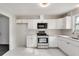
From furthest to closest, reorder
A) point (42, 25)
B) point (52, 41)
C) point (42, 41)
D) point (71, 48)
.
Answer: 1. point (42, 25)
2. point (52, 41)
3. point (42, 41)
4. point (71, 48)

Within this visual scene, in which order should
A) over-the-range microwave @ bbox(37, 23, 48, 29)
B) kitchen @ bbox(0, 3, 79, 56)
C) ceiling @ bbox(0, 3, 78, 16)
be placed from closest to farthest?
1. ceiling @ bbox(0, 3, 78, 16)
2. kitchen @ bbox(0, 3, 79, 56)
3. over-the-range microwave @ bbox(37, 23, 48, 29)

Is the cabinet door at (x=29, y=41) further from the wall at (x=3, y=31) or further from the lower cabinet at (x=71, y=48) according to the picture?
the lower cabinet at (x=71, y=48)

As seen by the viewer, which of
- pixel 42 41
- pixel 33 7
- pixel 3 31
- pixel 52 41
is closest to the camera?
pixel 33 7

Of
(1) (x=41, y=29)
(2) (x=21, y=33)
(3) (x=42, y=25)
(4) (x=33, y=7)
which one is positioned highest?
(4) (x=33, y=7)

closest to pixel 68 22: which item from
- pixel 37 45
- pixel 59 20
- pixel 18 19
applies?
pixel 59 20

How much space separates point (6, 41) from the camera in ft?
26.7

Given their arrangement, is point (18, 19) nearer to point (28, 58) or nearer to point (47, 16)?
point (47, 16)

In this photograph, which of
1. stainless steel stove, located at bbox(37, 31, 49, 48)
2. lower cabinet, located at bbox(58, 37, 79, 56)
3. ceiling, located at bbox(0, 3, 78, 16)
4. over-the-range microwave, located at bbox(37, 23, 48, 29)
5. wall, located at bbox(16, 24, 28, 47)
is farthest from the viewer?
wall, located at bbox(16, 24, 28, 47)

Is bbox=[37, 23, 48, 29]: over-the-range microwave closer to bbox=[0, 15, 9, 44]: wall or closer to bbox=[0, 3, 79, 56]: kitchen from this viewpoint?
bbox=[0, 3, 79, 56]: kitchen

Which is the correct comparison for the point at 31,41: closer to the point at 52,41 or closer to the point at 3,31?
the point at 52,41

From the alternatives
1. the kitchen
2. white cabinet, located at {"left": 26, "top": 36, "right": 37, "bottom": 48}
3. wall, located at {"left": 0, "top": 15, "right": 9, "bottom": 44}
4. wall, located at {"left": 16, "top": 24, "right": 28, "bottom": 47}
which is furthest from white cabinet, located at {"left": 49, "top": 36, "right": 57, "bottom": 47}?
wall, located at {"left": 0, "top": 15, "right": 9, "bottom": 44}

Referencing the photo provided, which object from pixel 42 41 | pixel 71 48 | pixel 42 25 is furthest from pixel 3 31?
pixel 71 48

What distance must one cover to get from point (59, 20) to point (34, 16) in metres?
1.80

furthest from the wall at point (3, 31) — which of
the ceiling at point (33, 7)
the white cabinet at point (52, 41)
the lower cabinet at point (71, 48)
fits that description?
the lower cabinet at point (71, 48)
